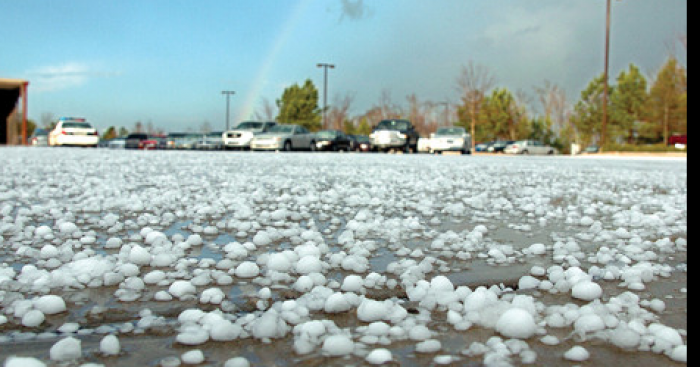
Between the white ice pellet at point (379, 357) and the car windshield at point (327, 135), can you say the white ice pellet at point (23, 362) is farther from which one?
the car windshield at point (327, 135)

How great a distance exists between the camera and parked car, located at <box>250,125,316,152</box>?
23573 millimetres

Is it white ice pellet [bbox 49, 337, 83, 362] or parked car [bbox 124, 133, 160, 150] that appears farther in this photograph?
parked car [bbox 124, 133, 160, 150]

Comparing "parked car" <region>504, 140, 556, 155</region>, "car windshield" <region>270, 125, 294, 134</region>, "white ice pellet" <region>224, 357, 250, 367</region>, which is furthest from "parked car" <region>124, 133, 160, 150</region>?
"white ice pellet" <region>224, 357, 250, 367</region>

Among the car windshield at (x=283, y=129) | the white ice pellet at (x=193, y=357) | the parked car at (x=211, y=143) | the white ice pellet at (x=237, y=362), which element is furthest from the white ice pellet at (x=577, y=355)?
the parked car at (x=211, y=143)

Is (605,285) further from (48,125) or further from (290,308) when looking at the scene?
(48,125)

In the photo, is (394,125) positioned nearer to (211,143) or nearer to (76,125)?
(211,143)

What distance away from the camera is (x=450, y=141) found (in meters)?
24.9

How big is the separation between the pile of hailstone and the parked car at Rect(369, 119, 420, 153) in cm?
2042

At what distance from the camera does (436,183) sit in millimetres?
7062

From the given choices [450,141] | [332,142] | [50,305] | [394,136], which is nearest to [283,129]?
[332,142]

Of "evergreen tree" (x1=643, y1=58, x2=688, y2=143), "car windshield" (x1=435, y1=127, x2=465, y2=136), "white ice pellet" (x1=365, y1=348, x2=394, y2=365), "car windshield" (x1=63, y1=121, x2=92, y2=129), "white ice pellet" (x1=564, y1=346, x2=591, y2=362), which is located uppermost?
"evergreen tree" (x1=643, y1=58, x2=688, y2=143)

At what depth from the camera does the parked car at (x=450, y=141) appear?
81.4ft

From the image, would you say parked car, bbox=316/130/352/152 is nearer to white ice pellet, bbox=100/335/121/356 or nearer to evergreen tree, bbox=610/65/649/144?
white ice pellet, bbox=100/335/121/356

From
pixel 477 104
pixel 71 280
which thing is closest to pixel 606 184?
pixel 71 280
